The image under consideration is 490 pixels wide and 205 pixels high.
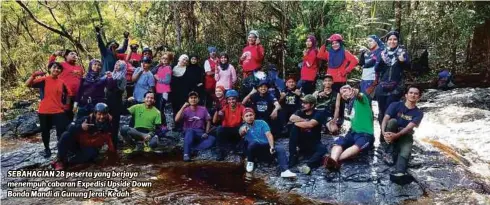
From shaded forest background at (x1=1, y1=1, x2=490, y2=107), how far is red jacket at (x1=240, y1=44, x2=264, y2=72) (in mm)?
3437

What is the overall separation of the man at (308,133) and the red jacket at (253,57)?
240cm

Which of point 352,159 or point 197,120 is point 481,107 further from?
point 197,120

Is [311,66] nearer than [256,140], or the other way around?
[256,140]

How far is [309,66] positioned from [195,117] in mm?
2620

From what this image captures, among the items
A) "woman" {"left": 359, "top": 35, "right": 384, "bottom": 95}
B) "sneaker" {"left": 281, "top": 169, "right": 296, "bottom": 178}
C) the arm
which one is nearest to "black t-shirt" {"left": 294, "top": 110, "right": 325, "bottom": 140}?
"sneaker" {"left": 281, "top": 169, "right": 296, "bottom": 178}

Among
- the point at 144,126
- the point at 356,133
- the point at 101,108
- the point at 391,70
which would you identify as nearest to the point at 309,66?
the point at 391,70

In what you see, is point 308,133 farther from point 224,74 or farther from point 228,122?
point 224,74

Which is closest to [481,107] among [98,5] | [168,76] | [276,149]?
[276,149]

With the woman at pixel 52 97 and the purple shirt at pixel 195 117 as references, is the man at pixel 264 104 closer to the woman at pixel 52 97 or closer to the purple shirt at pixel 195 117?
the purple shirt at pixel 195 117

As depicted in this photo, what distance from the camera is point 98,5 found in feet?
50.3

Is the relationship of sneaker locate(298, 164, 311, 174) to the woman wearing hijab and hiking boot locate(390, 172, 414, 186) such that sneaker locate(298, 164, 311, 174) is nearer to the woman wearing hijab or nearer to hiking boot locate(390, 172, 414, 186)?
hiking boot locate(390, 172, 414, 186)

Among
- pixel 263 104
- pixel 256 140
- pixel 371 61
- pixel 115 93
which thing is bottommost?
Result: pixel 256 140

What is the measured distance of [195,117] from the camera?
793 cm

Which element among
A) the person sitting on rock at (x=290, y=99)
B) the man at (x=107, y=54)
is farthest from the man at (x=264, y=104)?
the man at (x=107, y=54)
